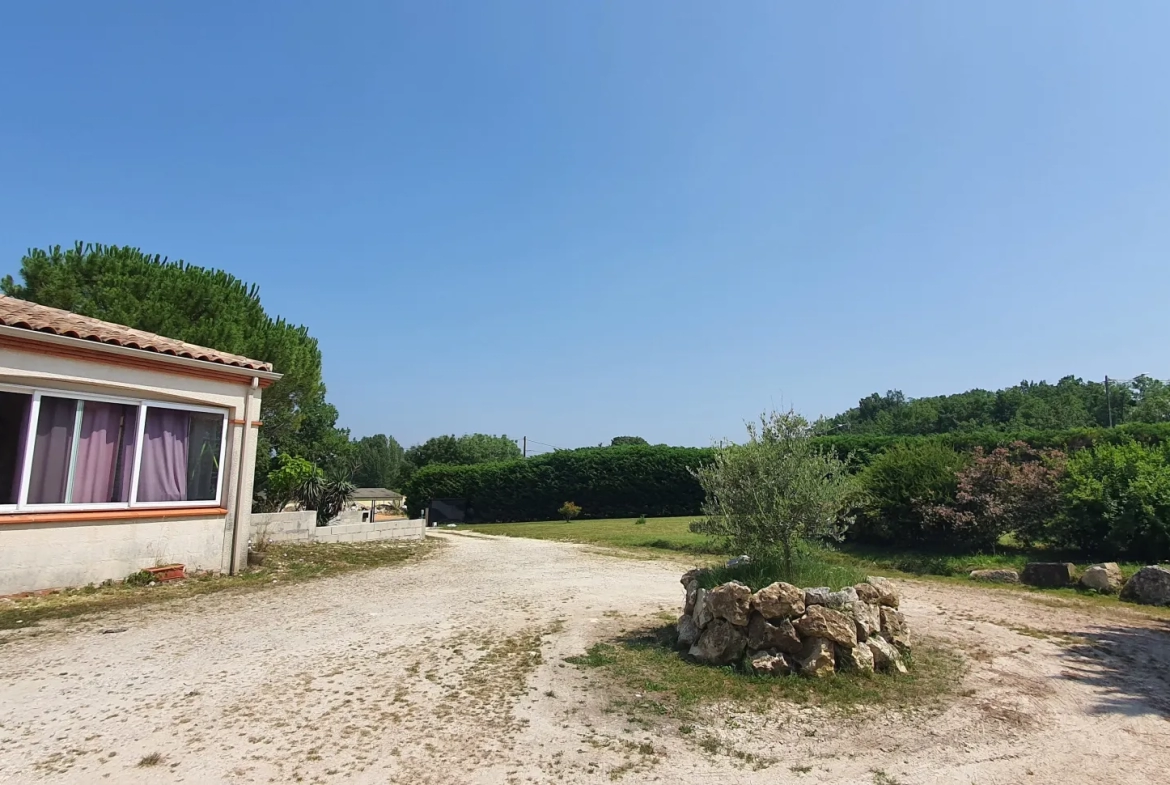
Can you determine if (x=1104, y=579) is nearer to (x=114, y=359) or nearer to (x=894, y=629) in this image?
(x=894, y=629)

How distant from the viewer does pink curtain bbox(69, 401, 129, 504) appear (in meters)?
9.59

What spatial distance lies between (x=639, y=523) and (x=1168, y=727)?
2161cm

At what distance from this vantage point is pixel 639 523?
2628 centimetres

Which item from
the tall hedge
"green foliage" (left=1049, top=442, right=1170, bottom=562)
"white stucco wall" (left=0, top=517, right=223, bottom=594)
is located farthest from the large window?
the tall hedge

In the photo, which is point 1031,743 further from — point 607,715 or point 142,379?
point 142,379

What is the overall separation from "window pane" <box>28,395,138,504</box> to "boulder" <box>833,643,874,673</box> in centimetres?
1024

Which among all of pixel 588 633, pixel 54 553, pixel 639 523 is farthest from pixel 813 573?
pixel 639 523

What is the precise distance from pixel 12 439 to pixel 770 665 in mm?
10380

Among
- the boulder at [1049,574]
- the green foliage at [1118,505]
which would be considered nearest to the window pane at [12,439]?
the boulder at [1049,574]

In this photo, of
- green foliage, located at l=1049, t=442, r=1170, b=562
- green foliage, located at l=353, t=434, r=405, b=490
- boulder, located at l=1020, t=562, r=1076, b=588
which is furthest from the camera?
green foliage, located at l=353, t=434, r=405, b=490

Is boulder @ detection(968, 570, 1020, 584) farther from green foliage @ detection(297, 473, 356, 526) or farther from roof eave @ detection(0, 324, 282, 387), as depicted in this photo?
green foliage @ detection(297, 473, 356, 526)

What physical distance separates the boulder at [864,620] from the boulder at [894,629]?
0.62 feet

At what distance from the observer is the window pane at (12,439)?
29.5 feet

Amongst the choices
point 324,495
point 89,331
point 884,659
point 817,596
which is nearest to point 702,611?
point 817,596
